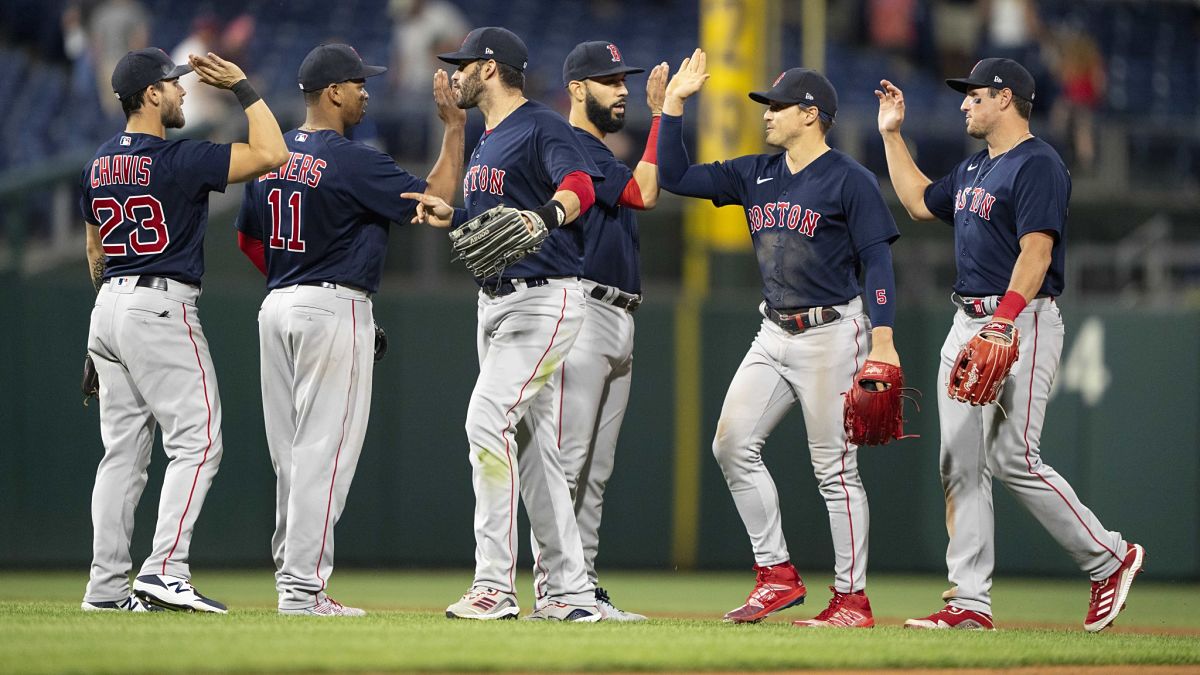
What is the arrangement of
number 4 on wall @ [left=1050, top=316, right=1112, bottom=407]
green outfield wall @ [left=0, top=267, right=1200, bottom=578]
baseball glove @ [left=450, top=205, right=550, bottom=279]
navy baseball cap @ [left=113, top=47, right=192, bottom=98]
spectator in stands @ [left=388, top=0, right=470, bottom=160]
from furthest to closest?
spectator in stands @ [left=388, top=0, right=470, bottom=160] < number 4 on wall @ [left=1050, top=316, right=1112, bottom=407] < green outfield wall @ [left=0, top=267, right=1200, bottom=578] < navy baseball cap @ [left=113, top=47, right=192, bottom=98] < baseball glove @ [left=450, top=205, right=550, bottom=279]

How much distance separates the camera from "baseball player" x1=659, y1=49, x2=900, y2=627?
607 cm

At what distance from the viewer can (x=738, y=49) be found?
1132 cm

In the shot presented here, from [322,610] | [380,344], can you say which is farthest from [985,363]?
[322,610]

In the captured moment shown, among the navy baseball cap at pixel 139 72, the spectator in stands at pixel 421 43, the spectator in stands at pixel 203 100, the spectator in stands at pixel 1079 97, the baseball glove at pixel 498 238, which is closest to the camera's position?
the baseball glove at pixel 498 238

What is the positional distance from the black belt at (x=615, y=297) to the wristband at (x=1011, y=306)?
4.98ft

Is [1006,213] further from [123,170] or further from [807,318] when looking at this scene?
[123,170]

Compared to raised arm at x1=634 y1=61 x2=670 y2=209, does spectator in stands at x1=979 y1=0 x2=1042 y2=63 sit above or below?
above

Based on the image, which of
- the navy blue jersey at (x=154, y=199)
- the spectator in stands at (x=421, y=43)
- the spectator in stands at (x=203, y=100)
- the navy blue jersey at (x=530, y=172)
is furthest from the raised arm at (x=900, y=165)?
the spectator in stands at (x=421, y=43)

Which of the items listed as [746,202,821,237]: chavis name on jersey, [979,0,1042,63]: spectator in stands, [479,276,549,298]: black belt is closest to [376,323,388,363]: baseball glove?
[479,276,549,298]: black belt

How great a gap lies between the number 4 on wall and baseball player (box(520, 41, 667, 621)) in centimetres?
438

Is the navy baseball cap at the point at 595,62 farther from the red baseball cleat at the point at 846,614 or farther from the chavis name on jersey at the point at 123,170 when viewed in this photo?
the red baseball cleat at the point at 846,614

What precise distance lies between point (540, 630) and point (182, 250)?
194cm

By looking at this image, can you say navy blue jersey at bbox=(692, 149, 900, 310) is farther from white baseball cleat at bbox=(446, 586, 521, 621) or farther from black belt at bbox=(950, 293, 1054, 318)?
white baseball cleat at bbox=(446, 586, 521, 621)

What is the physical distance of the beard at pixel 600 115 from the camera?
658 centimetres
